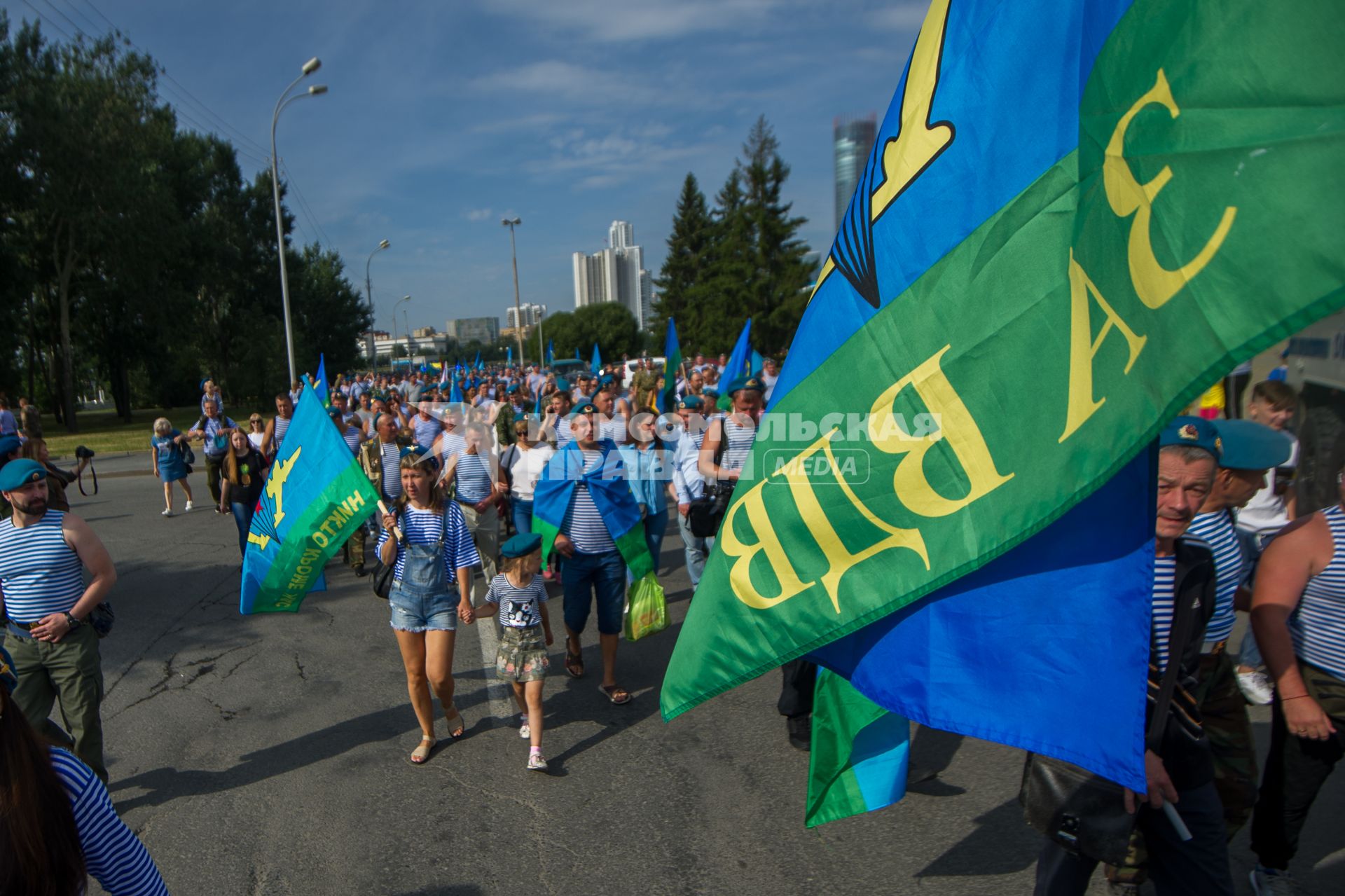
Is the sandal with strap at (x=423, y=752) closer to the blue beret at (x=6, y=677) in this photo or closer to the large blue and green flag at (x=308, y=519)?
the large blue and green flag at (x=308, y=519)

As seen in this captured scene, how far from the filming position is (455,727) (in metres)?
4.68

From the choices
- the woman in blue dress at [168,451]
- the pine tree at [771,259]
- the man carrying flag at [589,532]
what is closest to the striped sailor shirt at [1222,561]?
the man carrying flag at [589,532]

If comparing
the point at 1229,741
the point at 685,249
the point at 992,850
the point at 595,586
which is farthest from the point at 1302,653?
the point at 685,249

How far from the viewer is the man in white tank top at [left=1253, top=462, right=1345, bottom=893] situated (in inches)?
104

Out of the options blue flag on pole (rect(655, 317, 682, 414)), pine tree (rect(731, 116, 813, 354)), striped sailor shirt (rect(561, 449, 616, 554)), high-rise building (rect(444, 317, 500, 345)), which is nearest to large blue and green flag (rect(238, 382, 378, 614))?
striped sailor shirt (rect(561, 449, 616, 554))

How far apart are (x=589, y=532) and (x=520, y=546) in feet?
2.77

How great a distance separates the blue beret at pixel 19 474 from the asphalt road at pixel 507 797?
169 centimetres

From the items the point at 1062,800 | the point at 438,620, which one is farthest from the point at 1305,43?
the point at 438,620

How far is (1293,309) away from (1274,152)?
265mm

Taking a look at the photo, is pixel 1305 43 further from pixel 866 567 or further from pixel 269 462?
pixel 269 462

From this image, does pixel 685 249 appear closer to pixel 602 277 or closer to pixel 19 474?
pixel 19 474

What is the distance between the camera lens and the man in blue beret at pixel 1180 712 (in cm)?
215

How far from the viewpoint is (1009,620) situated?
1.85 m

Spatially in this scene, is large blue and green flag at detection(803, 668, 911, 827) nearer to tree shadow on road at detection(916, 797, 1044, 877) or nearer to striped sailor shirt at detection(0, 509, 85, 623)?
tree shadow on road at detection(916, 797, 1044, 877)
